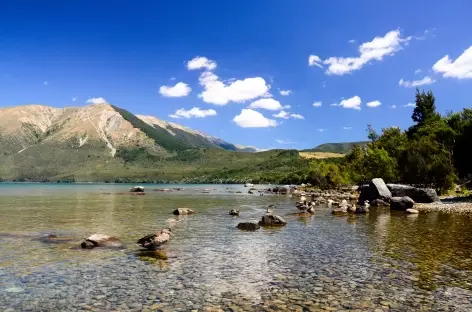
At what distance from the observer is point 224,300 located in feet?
48.0

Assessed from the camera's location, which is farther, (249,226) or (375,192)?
(375,192)

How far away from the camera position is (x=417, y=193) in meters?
65.6

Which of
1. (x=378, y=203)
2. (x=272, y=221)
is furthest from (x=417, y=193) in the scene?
(x=272, y=221)

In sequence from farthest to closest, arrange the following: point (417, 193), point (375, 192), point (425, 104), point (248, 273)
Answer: point (425, 104), point (375, 192), point (417, 193), point (248, 273)

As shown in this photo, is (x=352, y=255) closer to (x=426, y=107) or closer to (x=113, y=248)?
(x=113, y=248)

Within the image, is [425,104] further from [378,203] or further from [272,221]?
[272,221]

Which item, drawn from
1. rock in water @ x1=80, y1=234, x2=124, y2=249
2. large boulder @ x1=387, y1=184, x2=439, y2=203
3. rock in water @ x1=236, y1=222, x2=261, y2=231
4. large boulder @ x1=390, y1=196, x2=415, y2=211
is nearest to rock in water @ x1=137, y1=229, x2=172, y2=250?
rock in water @ x1=80, y1=234, x2=124, y2=249

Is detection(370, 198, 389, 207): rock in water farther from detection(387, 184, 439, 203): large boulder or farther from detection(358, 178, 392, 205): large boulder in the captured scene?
detection(387, 184, 439, 203): large boulder

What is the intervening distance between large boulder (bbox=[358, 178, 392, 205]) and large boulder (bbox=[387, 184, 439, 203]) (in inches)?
48.2

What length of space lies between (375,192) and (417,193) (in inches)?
270

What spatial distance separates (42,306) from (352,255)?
55.0 feet

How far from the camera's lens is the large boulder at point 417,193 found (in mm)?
63741

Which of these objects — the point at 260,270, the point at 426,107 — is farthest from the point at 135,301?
the point at 426,107

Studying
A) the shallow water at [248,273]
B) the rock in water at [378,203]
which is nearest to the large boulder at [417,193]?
the rock in water at [378,203]
